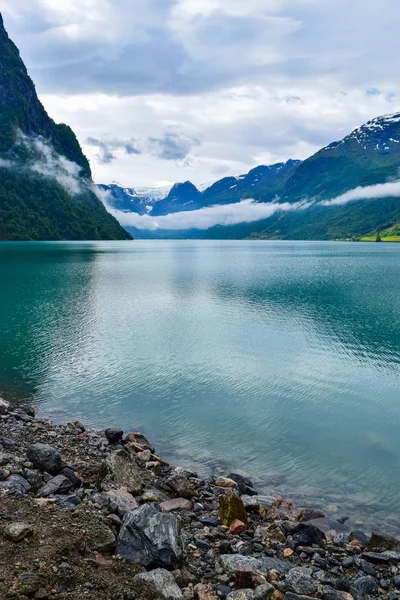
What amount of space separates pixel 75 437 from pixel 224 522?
11.3 m

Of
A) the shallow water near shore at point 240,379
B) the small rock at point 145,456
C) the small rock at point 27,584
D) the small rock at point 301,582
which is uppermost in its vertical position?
the small rock at point 27,584

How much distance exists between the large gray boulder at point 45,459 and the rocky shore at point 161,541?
40 millimetres

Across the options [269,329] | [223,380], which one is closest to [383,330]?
[269,329]

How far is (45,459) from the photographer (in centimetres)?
1900

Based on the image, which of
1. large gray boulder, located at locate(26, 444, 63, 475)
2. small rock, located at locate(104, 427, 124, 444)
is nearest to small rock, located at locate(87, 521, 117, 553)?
large gray boulder, located at locate(26, 444, 63, 475)

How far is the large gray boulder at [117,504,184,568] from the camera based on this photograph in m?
13.0

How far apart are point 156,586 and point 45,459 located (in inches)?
349

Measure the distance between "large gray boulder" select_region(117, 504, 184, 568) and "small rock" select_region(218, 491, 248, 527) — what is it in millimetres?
3510

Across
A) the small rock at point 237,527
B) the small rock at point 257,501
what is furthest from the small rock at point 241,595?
the small rock at point 257,501

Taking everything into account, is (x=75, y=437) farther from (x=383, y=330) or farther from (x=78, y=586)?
(x=383, y=330)

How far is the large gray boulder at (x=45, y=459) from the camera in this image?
18.8m

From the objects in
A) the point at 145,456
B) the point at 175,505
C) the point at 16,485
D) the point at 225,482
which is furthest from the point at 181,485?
the point at 16,485

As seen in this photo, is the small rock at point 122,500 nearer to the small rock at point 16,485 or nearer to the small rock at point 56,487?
the small rock at point 56,487

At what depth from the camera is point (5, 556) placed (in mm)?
11938
